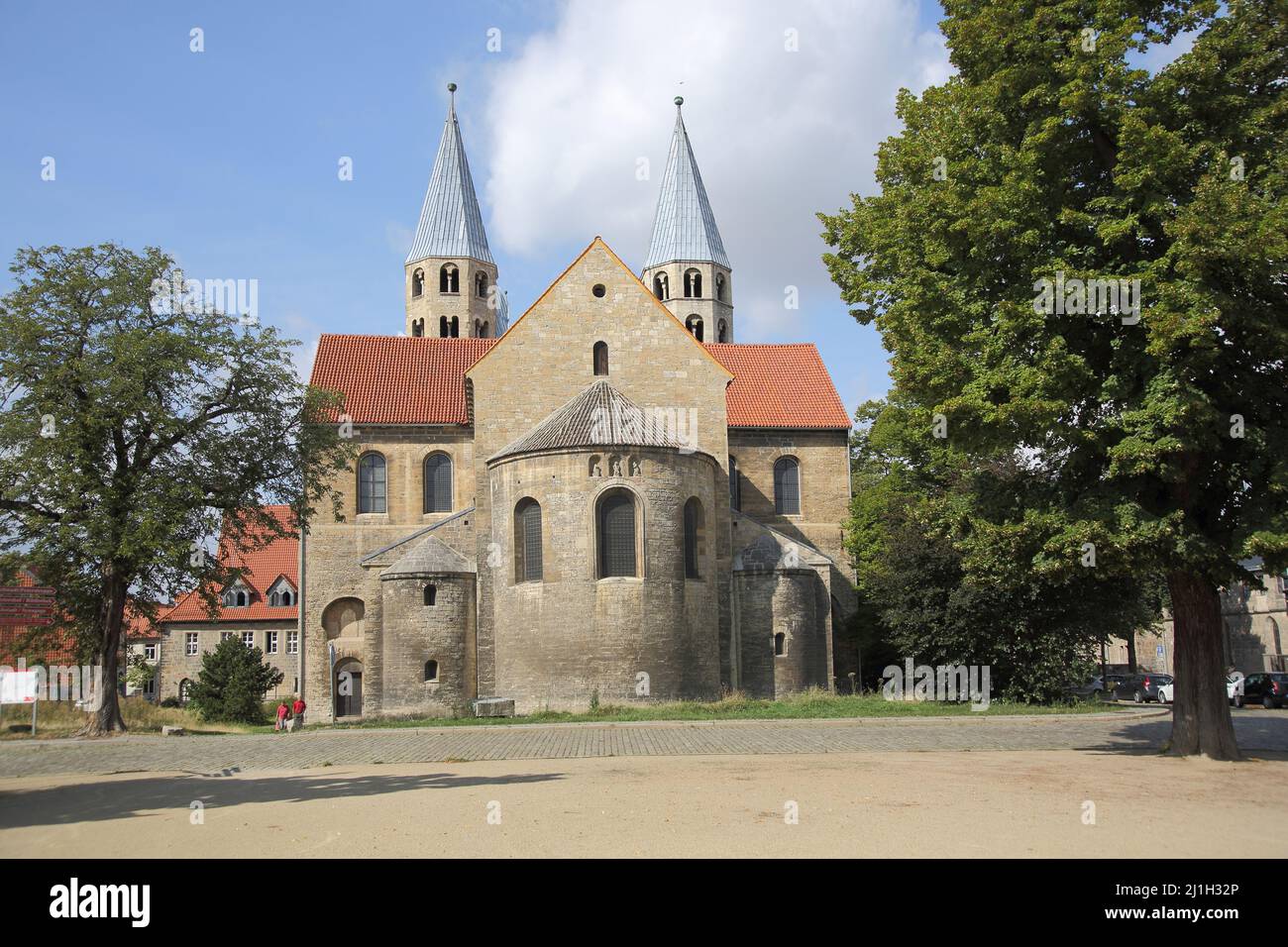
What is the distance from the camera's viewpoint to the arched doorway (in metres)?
39.2

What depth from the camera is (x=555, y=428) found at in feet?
109

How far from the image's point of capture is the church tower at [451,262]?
5894 centimetres

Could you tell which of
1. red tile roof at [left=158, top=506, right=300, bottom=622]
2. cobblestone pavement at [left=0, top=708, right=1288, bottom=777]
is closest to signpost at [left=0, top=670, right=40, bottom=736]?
cobblestone pavement at [left=0, top=708, right=1288, bottom=777]

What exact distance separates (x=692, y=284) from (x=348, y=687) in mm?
30567

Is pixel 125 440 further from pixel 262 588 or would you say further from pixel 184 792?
pixel 262 588

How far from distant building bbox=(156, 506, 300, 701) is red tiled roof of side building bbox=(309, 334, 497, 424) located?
44.6 ft

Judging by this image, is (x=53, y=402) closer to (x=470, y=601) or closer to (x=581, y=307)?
(x=470, y=601)

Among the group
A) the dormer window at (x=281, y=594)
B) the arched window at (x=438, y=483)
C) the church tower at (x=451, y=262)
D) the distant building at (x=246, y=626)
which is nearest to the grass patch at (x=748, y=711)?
the arched window at (x=438, y=483)

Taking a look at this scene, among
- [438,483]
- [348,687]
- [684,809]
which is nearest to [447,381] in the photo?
[438,483]

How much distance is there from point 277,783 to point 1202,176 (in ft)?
54.6

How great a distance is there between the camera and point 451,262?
194 ft

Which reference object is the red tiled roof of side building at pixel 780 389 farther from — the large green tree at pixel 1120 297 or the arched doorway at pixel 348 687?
the large green tree at pixel 1120 297

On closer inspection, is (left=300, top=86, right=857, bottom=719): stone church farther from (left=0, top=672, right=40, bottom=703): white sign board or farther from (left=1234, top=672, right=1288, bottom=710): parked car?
(left=1234, top=672, right=1288, bottom=710): parked car
